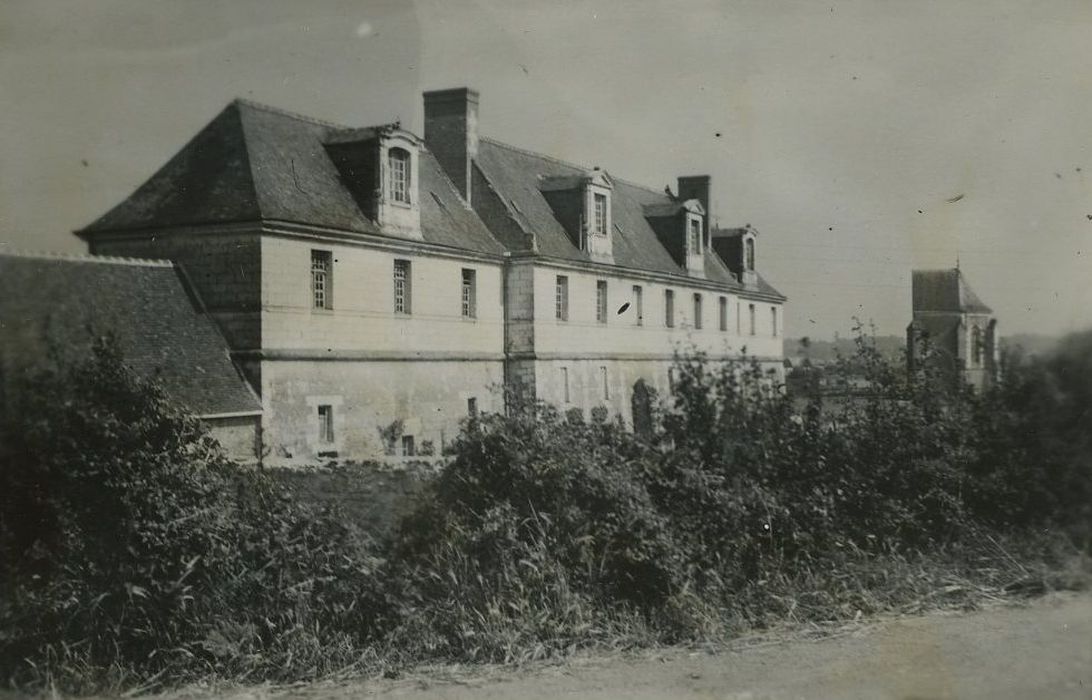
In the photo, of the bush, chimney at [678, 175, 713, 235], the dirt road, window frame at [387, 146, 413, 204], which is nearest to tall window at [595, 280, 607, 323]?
window frame at [387, 146, 413, 204]

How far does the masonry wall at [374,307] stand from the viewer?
1780 centimetres

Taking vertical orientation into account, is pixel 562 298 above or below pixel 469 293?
above

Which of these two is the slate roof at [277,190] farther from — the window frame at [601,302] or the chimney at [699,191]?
the chimney at [699,191]

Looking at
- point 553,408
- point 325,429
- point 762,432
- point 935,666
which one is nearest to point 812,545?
point 762,432

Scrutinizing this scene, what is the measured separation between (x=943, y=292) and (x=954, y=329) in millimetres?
935

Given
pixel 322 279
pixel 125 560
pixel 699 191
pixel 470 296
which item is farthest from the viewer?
pixel 699 191

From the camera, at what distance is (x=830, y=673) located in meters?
8.01

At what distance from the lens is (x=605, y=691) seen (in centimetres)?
774

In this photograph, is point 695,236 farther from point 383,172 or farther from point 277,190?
point 277,190

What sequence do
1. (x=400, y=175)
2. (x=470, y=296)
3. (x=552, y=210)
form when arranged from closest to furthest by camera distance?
(x=400, y=175)
(x=470, y=296)
(x=552, y=210)

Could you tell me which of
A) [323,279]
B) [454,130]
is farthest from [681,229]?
[323,279]

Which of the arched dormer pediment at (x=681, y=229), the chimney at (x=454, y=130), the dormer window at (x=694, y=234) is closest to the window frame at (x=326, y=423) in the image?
the chimney at (x=454, y=130)

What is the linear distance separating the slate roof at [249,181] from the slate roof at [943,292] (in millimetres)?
11119

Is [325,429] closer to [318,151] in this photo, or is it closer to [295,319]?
[295,319]
